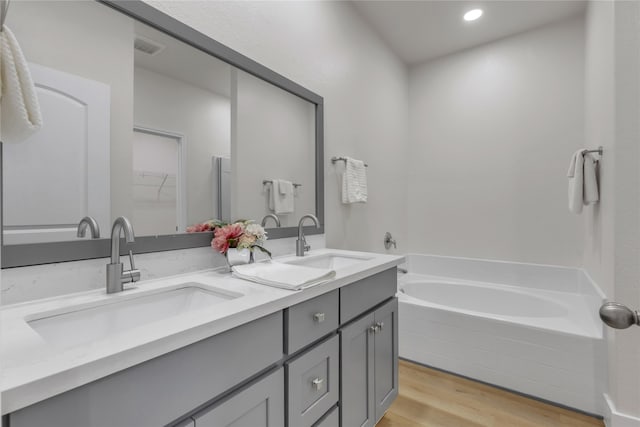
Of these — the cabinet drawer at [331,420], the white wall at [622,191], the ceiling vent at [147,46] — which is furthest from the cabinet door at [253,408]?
the white wall at [622,191]

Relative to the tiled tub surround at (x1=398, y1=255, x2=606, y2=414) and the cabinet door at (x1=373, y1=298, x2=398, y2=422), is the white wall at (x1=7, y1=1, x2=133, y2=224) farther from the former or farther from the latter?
the tiled tub surround at (x1=398, y1=255, x2=606, y2=414)

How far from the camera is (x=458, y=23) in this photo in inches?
100

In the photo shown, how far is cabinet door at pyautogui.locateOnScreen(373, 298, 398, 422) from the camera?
4.66 feet

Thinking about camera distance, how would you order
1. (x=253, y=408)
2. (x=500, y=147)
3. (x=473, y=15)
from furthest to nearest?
(x=500, y=147) < (x=473, y=15) < (x=253, y=408)

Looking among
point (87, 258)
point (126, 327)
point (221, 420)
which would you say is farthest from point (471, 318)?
point (87, 258)

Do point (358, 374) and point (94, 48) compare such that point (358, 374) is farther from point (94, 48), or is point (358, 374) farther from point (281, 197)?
point (94, 48)

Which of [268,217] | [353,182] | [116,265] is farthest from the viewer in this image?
[353,182]

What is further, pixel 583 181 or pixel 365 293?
pixel 583 181

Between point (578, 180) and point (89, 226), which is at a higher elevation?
point (578, 180)

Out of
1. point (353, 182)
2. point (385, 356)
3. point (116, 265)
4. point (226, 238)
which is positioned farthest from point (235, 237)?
point (353, 182)

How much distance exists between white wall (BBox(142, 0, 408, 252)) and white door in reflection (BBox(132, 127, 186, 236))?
496 mm

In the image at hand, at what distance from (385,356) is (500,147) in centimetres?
231

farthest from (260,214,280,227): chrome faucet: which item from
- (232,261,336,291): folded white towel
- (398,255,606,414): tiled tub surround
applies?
(398,255,606,414): tiled tub surround

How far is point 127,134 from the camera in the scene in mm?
1067
